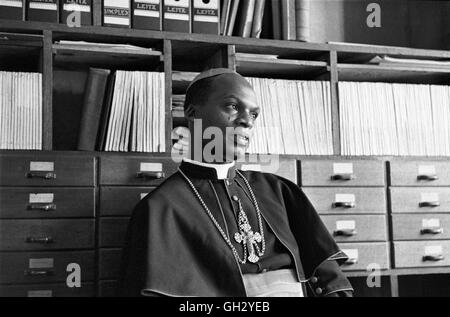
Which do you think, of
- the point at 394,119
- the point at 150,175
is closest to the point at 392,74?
the point at 394,119

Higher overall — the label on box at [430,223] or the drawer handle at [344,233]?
the label on box at [430,223]

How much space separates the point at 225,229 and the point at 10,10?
123 cm

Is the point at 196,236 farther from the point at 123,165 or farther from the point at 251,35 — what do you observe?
the point at 251,35

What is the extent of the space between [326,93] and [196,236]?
1.08 m

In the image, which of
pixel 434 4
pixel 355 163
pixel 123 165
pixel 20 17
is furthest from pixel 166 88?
pixel 434 4

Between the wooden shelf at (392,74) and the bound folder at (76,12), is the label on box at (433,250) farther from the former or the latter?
the bound folder at (76,12)

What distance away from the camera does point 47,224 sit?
2498 millimetres

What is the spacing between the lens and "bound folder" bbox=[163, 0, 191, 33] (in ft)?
9.14

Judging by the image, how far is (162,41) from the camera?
2.75 m

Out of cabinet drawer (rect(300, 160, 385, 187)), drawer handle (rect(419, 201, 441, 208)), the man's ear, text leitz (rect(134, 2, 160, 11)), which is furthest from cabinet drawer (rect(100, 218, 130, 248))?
drawer handle (rect(419, 201, 441, 208))

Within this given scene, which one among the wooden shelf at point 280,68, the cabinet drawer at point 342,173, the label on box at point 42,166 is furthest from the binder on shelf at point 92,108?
the cabinet drawer at point 342,173

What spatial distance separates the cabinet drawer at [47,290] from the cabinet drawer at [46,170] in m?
0.38

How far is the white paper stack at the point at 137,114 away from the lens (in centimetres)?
266
